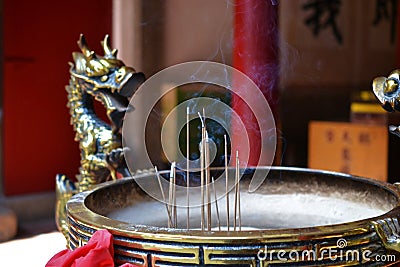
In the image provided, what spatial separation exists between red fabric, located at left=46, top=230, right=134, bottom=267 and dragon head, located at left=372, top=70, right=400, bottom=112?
0.72 meters

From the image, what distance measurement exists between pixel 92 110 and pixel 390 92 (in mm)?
1101

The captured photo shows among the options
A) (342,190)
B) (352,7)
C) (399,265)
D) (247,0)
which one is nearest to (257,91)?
(247,0)

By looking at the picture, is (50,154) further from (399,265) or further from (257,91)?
(399,265)

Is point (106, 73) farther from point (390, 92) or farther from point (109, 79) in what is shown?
point (390, 92)

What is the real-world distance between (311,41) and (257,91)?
3.24 metres

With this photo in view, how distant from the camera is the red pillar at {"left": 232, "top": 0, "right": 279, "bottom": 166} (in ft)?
8.06

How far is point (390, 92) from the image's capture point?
1.39 meters

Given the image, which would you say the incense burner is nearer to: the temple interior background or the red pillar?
the red pillar

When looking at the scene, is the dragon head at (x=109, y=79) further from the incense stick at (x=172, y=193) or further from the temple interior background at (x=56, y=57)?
the temple interior background at (x=56, y=57)

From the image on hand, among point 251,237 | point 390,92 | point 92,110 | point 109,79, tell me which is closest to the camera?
point 251,237

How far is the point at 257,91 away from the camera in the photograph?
2.33m

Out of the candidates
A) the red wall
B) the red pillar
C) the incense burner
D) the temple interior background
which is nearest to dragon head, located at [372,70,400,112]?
the incense burner

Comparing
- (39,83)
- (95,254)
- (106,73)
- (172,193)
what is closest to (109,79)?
(106,73)

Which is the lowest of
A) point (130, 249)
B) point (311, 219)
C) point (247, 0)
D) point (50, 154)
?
point (50, 154)
